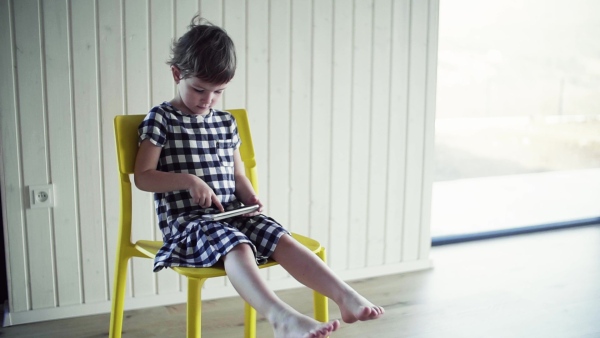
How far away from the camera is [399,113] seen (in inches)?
94.3

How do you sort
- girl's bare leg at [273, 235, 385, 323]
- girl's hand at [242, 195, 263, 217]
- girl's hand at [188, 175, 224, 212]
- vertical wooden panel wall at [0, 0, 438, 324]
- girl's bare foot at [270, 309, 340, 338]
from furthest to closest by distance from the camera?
vertical wooden panel wall at [0, 0, 438, 324] → girl's hand at [242, 195, 263, 217] → girl's hand at [188, 175, 224, 212] → girl's bare leg at [273, 235, 385, 323] → girl's bare foot at [270, 309, 340, 338]

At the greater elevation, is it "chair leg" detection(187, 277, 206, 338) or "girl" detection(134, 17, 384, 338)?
"girl" detection(134, 17, 384, 338)


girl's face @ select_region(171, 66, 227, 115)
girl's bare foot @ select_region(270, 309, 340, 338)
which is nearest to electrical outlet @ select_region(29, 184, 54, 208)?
girl's face @ select_region(171, 66, 227, 115)

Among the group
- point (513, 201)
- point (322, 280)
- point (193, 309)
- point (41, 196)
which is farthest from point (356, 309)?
point (513, 201)

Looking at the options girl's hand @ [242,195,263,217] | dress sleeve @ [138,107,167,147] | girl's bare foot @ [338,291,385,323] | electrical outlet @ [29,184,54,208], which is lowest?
girl's bare foot @ [338,291,385,323]

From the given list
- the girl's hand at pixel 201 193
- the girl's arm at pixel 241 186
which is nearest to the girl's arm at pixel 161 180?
the girl's hand at pixel 201 193

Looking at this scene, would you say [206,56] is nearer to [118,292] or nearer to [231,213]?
[231,213]

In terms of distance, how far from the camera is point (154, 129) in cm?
150

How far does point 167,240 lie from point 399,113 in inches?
48.3

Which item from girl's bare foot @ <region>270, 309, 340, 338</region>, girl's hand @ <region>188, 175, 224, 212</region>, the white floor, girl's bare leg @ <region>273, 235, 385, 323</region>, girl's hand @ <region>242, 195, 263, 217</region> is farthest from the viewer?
the white floor

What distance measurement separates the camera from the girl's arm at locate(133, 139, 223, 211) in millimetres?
1423

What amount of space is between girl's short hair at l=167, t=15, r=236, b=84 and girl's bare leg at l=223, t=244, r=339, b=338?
0.42m

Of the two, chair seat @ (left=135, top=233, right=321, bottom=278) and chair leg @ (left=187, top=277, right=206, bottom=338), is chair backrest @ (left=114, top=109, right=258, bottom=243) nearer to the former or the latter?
chair seat @ (left=135, top=233, right=321, bottom=278)

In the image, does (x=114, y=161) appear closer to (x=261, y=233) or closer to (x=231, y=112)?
(x=231, y=112)
